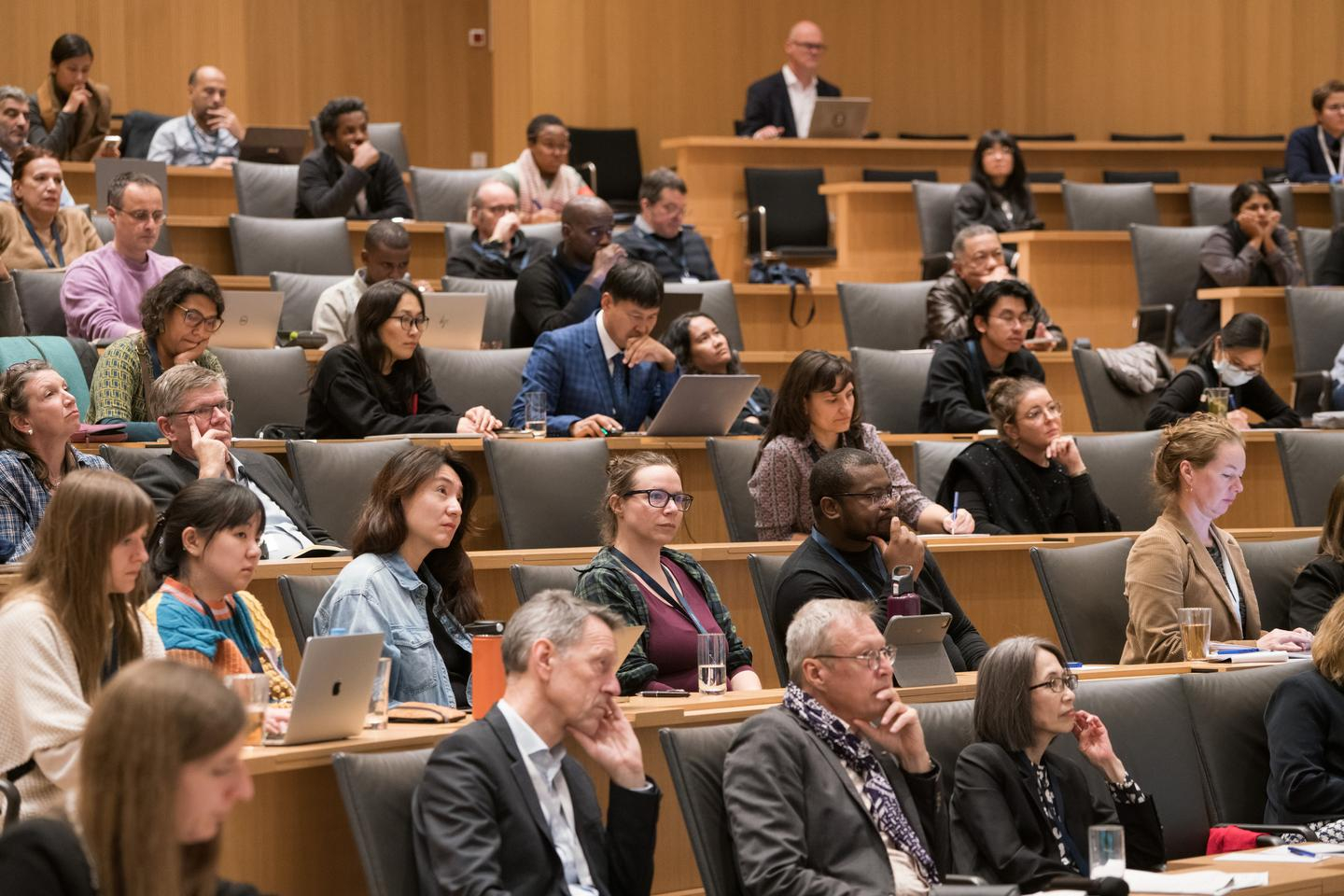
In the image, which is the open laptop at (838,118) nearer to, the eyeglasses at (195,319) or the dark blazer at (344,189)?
the dark blazer at (344,189)

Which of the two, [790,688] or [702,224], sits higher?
[702,224]

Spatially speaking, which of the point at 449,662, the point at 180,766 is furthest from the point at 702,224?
the point at 180,766

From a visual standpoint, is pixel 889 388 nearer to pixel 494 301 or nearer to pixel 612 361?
pixel 612 361

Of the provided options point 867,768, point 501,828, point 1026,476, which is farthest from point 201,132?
point 501,828

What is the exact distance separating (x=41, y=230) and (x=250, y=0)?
15.3 ft

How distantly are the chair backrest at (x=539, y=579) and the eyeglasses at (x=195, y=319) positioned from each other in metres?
1.36

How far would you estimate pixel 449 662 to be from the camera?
348 centimetres

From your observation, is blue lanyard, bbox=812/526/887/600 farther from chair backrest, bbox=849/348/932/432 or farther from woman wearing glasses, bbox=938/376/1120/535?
chair backrest, bbox=849/348/932/432

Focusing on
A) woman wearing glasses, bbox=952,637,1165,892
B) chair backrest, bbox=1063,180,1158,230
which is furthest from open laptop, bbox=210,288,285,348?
chair backrest, bbox=1063,180,1158,230

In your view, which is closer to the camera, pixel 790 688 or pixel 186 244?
pixel 790 688

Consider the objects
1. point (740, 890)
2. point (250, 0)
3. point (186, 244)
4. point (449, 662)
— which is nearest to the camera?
point (740, 890)

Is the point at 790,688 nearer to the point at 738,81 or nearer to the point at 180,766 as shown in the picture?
the point at 180,766

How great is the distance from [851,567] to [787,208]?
4695 millimetres

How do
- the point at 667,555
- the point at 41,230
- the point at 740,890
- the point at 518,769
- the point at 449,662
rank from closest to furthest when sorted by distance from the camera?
the point at 518,769, the point at 740,890, the point at 449,662, the point at 667,555, the point at 41,230
